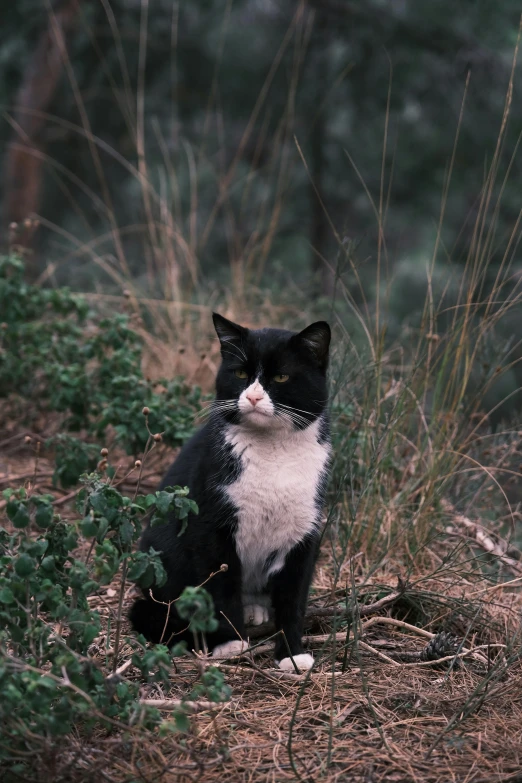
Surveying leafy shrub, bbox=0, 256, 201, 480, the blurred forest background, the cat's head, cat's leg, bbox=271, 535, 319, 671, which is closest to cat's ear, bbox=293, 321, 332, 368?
the cat's head

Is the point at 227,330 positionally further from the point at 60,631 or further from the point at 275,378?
the point at 60,631

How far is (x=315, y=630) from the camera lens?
8.80ft

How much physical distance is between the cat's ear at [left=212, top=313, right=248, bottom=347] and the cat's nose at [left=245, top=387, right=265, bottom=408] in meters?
0.22

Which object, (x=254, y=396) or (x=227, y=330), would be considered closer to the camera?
(x=254, y=396)

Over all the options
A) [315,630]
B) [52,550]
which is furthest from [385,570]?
[52,550]

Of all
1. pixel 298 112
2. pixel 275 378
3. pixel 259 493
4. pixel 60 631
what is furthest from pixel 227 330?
pixel 298 112

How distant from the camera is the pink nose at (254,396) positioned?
7.90 feet

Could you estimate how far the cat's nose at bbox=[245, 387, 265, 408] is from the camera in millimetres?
2408

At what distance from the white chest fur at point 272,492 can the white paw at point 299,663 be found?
0.25 m

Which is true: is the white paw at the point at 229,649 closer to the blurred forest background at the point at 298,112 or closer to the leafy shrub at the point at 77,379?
the leafy shrub at the point at 77,379

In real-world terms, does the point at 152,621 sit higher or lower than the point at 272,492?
lower

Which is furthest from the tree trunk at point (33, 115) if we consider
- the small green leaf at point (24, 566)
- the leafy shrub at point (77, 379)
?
the small green leaf at point (24, 566)

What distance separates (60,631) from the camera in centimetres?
186

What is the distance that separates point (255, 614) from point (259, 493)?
16.9 inches
